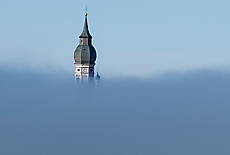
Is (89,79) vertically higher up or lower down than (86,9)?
lower down

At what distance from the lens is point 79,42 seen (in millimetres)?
122000

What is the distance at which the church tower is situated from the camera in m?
121

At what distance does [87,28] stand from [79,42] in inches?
81.0

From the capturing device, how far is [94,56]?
12138cm

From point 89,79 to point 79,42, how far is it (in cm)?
637

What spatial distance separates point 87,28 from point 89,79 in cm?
702

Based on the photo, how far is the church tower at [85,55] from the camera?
12062 cm

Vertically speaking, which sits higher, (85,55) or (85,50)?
(85,50)

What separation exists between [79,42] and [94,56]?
2.53 metres

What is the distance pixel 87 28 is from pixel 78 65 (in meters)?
4.49

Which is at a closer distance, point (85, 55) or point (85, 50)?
point (85, 50)

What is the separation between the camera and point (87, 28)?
121 meters

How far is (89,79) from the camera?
117562 millimetres

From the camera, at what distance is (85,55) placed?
121m
